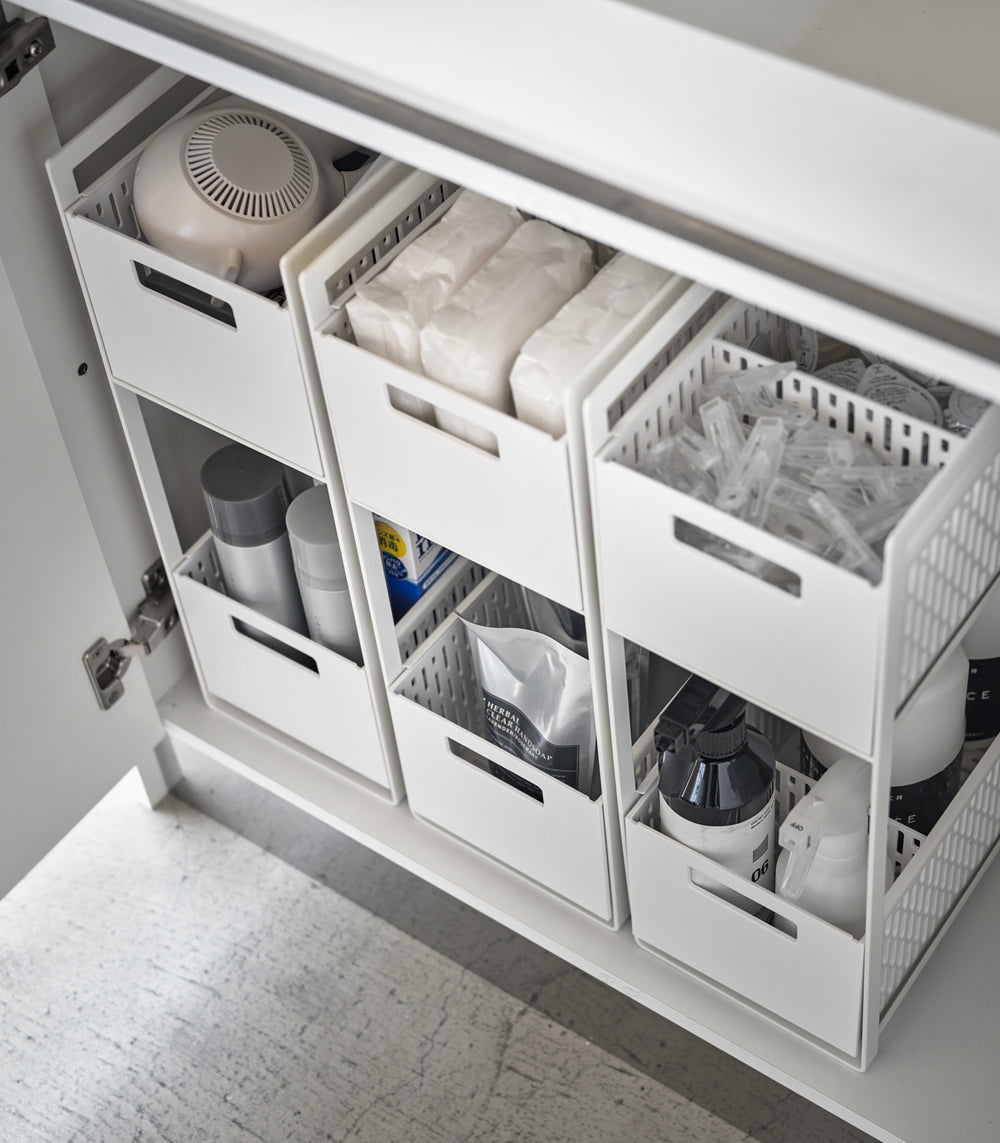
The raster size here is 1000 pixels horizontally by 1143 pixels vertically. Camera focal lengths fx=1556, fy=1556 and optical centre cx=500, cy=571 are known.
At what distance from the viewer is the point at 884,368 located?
1.15 m

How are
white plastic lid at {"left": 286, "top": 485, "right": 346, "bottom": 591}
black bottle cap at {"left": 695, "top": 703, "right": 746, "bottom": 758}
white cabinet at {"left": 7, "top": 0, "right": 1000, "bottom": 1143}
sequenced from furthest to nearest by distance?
white plastic lid at {"left": 286, "top": 485, "right": 346, "bottom": 591}, black bottle cap at {"left": 695, "top": 703, "right": 746, "bottom": 758}, white cabinet at {"left": 7, "top": 0, "right": 1000, "bottom": 1143}

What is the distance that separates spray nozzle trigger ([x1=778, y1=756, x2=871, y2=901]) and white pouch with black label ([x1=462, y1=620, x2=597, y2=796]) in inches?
8.5

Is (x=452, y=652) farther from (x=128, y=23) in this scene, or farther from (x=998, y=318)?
(x=998, y=318)

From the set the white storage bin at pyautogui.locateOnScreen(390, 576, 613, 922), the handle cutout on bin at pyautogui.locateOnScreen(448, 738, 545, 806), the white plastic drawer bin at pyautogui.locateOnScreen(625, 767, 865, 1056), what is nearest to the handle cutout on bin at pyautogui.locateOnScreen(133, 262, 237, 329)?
the white storage bin at pyautogui.locateOnScreen(390, 576, 613, 922)

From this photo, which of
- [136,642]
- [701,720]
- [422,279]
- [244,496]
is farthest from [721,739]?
[136,642]

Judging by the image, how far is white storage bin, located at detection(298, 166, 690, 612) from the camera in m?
1.09

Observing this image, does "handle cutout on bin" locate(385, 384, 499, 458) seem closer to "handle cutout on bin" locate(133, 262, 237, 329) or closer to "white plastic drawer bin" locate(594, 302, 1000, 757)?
"white plastic drawer bin" locate(594, 302, 1000, 757)

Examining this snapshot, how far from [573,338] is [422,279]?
0.14 meters

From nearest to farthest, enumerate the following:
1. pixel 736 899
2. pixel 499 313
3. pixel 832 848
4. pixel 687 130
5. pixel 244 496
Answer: pixel 687 130, pixel 499 313, pixel 832 848, pixel 736 899, pixel 244 496

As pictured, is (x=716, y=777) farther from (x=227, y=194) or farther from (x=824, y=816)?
(x=227, y=194)

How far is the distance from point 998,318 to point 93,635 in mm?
1037

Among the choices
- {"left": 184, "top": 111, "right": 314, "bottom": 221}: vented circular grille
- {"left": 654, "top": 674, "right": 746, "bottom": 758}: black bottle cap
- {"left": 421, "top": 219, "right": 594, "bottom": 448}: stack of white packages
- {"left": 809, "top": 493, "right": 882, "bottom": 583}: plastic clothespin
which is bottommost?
{"left": 654, "top": 674, "right": 746, "bottom": 758}: black bottle cap

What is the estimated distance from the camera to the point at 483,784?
4.66ft

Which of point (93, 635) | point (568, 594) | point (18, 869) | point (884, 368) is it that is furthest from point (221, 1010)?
point (884, 368)
